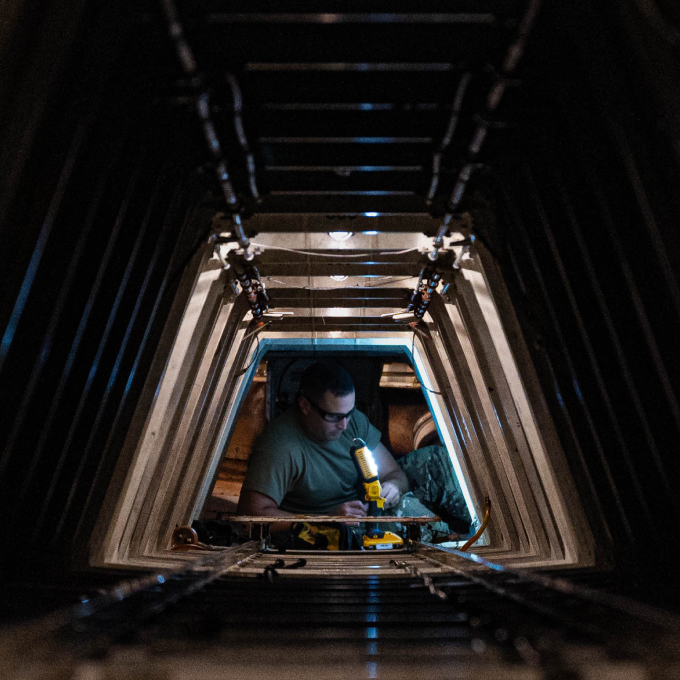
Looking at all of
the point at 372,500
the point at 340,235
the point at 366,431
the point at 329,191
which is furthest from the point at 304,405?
the point at 329,191

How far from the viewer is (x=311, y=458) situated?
10633 millimetres

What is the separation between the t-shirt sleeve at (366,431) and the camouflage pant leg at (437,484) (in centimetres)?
91

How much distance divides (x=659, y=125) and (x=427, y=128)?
165 centimetres

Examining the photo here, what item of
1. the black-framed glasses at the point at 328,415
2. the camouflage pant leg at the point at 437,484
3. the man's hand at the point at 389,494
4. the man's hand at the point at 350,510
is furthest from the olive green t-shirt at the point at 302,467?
the camouflage pant leg at the point at 437,484

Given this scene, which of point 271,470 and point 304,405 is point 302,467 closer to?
point 271,470

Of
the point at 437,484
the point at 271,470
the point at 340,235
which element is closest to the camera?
the point at 340,235

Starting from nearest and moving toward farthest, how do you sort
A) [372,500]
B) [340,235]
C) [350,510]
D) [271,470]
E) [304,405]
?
[340,235] → [372,500] → [350,510] → [271,470] → [304,405]

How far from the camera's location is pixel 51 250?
3295 mm

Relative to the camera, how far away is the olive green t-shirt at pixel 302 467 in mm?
10211

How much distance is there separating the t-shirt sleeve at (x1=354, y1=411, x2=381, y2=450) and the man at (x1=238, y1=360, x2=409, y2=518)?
1.08 feet

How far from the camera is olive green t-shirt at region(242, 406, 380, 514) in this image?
10211mm

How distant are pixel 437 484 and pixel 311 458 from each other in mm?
2557

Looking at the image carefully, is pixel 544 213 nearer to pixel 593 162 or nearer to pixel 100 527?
pixel 593 162

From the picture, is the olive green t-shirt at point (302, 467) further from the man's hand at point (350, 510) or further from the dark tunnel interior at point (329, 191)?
the dark tunnel interior at point (329, 191)
